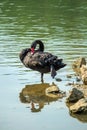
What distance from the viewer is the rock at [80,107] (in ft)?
33.8

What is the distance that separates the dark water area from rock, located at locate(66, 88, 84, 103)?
242mm

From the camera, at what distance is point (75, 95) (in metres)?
11.1

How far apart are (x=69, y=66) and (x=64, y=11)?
18437mm

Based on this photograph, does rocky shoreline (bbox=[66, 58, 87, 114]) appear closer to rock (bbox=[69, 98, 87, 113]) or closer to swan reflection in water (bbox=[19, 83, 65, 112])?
rock (bbox=[69, 98, 87, 113])

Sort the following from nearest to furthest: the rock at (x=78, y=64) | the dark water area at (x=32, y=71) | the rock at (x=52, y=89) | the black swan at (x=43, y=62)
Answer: the dark water area at (x=32, y=71) < the rock at (x=52, y=89) < the black swan at (x=43, y=62) < the rock at (x=78, y=64)

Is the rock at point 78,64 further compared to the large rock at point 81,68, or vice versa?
the rock at point 78,64

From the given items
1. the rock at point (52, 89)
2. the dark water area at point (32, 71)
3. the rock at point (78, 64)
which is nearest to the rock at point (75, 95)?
the dark water area at point (32, 71)

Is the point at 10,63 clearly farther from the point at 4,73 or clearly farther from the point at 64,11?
the point at 64,11

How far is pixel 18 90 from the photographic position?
12555 mm

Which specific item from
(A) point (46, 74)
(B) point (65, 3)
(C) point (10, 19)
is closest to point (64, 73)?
(A) point (46, 74)

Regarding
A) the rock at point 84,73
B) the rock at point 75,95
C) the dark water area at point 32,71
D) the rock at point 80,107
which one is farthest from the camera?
the rock at point 84,73

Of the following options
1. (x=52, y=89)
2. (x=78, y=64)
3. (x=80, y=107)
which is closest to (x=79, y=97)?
(x=80, y=107)

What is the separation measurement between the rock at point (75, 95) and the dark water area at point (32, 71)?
0.79 feet

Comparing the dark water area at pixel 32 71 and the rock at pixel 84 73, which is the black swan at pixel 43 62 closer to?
the dark water area at pixel 32 71
